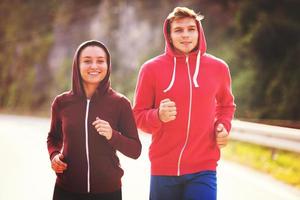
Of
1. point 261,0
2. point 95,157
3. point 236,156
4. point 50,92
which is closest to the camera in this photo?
point 95,157

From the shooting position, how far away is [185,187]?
15.4 ft

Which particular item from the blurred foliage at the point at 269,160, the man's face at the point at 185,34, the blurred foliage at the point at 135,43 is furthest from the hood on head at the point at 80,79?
the blurred foliage at the point at 135,43

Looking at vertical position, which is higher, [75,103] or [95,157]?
[75,103]

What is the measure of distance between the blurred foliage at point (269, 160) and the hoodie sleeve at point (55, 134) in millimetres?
4902

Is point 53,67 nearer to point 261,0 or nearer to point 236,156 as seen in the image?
point 261,0

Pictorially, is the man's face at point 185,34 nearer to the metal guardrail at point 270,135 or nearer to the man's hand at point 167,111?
the man's hand at point 167,111

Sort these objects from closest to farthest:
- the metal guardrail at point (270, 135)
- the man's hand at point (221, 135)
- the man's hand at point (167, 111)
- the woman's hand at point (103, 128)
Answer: the woman's hand at point (103, 128) → the man's hand at point (167, 111) → the man's hand at point (221, 135) → the metal guardrail at point (270, 135)

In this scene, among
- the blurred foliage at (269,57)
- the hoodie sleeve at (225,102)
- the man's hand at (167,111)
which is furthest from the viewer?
the blurred foliage at (269,57)

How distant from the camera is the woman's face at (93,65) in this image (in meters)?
4.25

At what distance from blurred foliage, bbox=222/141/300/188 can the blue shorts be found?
4.22 meters

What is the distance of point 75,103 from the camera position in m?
4.31

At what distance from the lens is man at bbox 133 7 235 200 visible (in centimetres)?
464

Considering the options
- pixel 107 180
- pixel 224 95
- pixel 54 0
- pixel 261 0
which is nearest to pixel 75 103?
pixel 107 180

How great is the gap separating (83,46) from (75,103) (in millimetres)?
359
